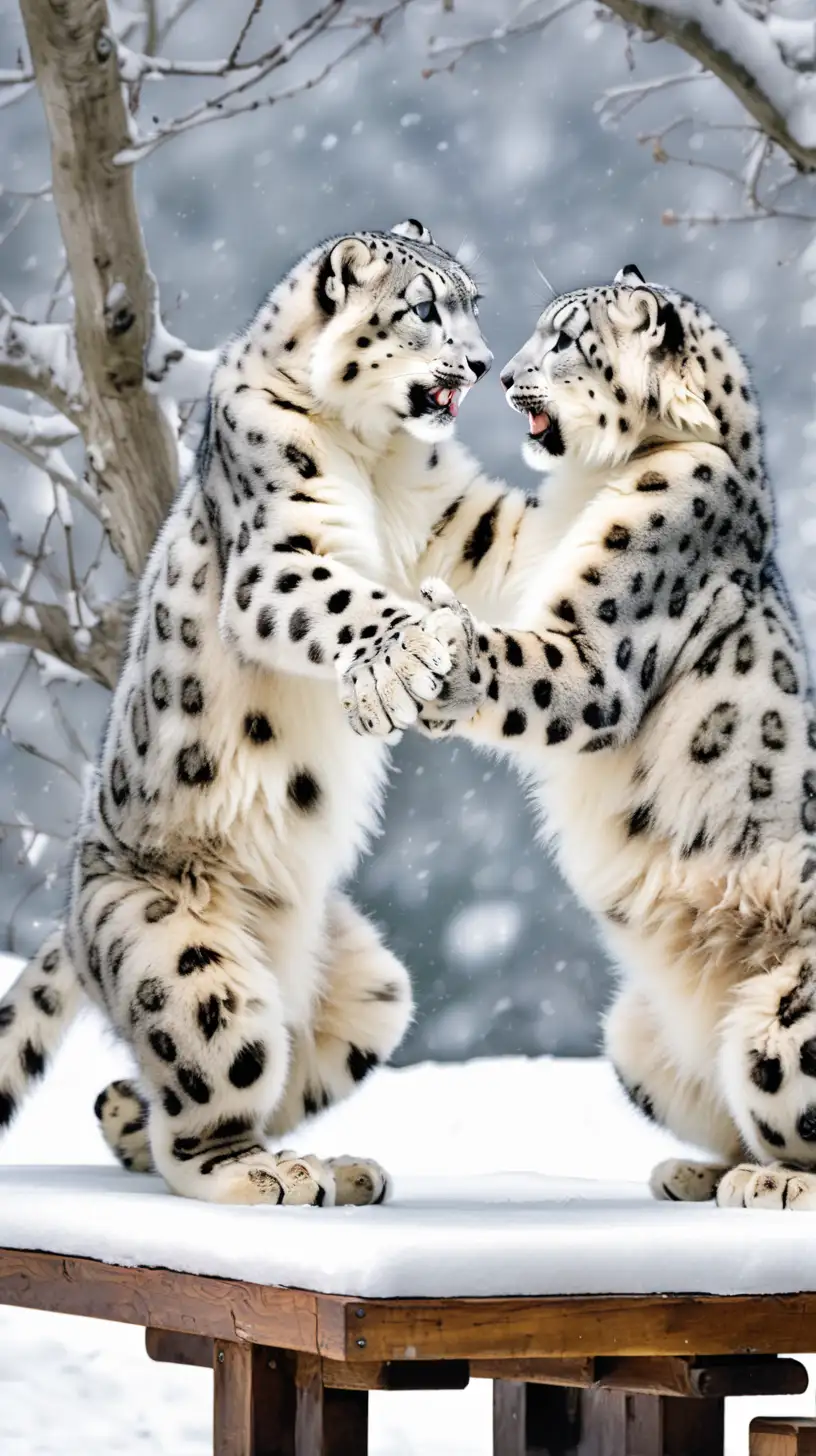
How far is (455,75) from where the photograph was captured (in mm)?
7996

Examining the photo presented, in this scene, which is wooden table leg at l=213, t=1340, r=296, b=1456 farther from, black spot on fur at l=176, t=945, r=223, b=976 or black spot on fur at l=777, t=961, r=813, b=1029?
black spot on fur at l=777, t=961, r=813, b=1029

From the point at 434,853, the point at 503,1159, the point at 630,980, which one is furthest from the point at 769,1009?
the point at 434,853

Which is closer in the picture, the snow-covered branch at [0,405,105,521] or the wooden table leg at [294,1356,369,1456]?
the wooden table leg at [294,1356,369,1456]

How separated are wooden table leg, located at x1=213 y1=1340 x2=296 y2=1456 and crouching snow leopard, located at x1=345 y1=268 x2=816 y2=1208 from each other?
744 mm

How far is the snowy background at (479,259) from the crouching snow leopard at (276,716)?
451cm

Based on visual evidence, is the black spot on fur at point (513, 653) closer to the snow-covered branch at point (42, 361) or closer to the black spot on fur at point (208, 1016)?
the black spot on fur at point (208, 1016)

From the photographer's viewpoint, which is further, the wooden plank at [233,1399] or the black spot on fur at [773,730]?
the black spot on fur at [773,730]

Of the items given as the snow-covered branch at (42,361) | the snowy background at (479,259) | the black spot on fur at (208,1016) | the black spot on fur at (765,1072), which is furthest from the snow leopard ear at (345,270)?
the snowy background at (479,259)

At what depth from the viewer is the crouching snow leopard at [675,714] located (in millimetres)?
2957

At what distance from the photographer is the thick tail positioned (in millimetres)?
3488

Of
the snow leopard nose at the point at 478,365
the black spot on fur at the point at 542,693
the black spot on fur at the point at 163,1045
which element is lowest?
the black spot on fur at the point at 163,1045

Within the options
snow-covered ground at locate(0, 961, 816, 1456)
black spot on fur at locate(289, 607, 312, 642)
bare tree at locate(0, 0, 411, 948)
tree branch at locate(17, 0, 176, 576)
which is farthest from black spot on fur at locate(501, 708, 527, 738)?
tree branch at locate(17, 0, 176, 576)

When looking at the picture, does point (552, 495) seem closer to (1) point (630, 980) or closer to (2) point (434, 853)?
(1) point (630, 980)

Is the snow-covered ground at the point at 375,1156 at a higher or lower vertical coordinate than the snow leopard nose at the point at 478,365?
lower
